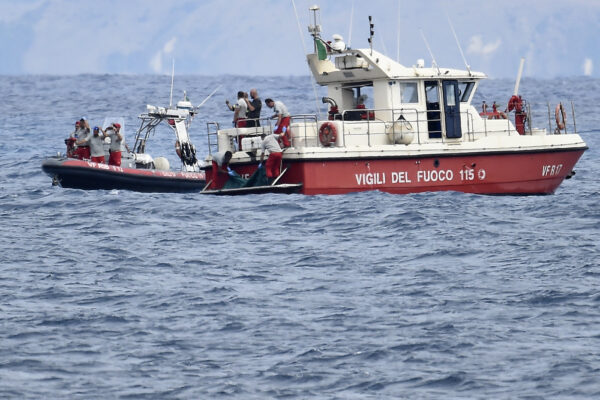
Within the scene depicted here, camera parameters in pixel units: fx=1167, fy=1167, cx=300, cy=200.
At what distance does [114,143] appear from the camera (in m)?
26.5

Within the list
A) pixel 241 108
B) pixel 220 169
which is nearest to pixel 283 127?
pixel 220 169

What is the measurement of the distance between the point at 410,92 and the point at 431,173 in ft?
6.24

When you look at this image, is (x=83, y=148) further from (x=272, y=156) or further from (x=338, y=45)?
(x=338, y=45)

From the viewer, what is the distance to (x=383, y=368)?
40.4 ft

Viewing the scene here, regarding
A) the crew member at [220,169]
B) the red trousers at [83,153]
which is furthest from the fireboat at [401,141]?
the red trousers at [83,153]

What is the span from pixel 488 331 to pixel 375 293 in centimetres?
225

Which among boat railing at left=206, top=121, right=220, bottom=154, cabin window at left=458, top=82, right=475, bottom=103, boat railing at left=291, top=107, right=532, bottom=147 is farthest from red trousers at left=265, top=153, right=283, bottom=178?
cabin window at left=458, top=82, right=475, bottom=103

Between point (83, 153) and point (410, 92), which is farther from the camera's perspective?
point (83, 153)

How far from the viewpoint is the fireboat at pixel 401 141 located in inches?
903

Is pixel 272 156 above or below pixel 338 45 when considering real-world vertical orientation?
below

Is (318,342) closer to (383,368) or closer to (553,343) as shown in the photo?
(383,368)

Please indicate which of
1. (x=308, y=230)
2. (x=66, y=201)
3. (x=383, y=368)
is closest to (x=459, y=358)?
(x=383, y=368)

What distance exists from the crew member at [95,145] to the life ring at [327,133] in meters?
5.71

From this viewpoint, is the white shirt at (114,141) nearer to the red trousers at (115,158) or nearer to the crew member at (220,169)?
the red trousers at (115,158)
